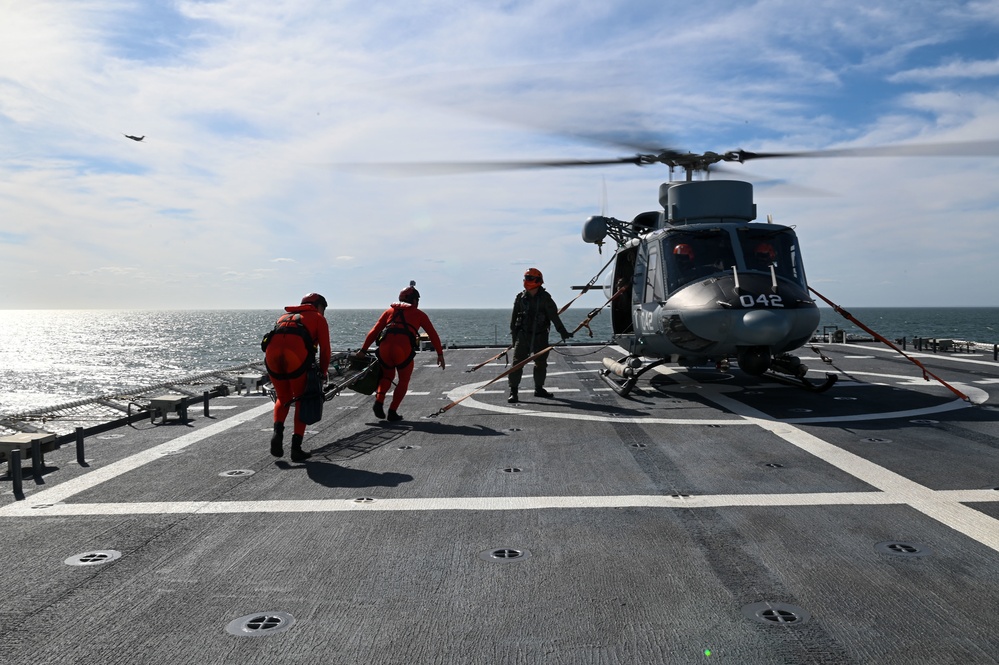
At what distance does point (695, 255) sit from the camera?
11.8 metres

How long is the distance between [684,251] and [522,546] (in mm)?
8261

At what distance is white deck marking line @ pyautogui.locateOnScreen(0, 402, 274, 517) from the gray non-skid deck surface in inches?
1.6

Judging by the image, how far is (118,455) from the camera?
8.08 m

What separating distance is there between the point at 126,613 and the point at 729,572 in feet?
12.2

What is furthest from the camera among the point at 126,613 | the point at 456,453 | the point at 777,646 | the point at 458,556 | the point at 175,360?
the point at 175,360

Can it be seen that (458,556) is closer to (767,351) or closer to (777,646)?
(777,646)

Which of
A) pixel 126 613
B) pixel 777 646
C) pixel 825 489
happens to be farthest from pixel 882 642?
pixel 126 613

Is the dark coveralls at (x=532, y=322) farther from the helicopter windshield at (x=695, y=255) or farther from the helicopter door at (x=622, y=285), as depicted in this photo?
the helicopter door at (x=622, y=285)

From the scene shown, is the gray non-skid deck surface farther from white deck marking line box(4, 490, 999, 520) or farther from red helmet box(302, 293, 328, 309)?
red helmet box(302, 293, 328, 309)

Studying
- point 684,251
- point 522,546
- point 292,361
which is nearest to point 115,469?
point 292,361

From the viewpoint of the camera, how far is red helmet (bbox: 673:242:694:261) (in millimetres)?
11812

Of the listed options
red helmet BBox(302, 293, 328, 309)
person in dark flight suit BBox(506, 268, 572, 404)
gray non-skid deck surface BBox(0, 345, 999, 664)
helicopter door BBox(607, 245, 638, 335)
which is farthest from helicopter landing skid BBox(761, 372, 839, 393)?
red helmet BBox(302, 293, 328, 309)

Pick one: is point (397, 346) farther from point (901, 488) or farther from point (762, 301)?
point (901, 488)

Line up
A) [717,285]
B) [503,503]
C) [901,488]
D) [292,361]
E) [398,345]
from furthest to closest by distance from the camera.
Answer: [717,285] → [398,345] → [292,361] → [901,488] → [503,503]
